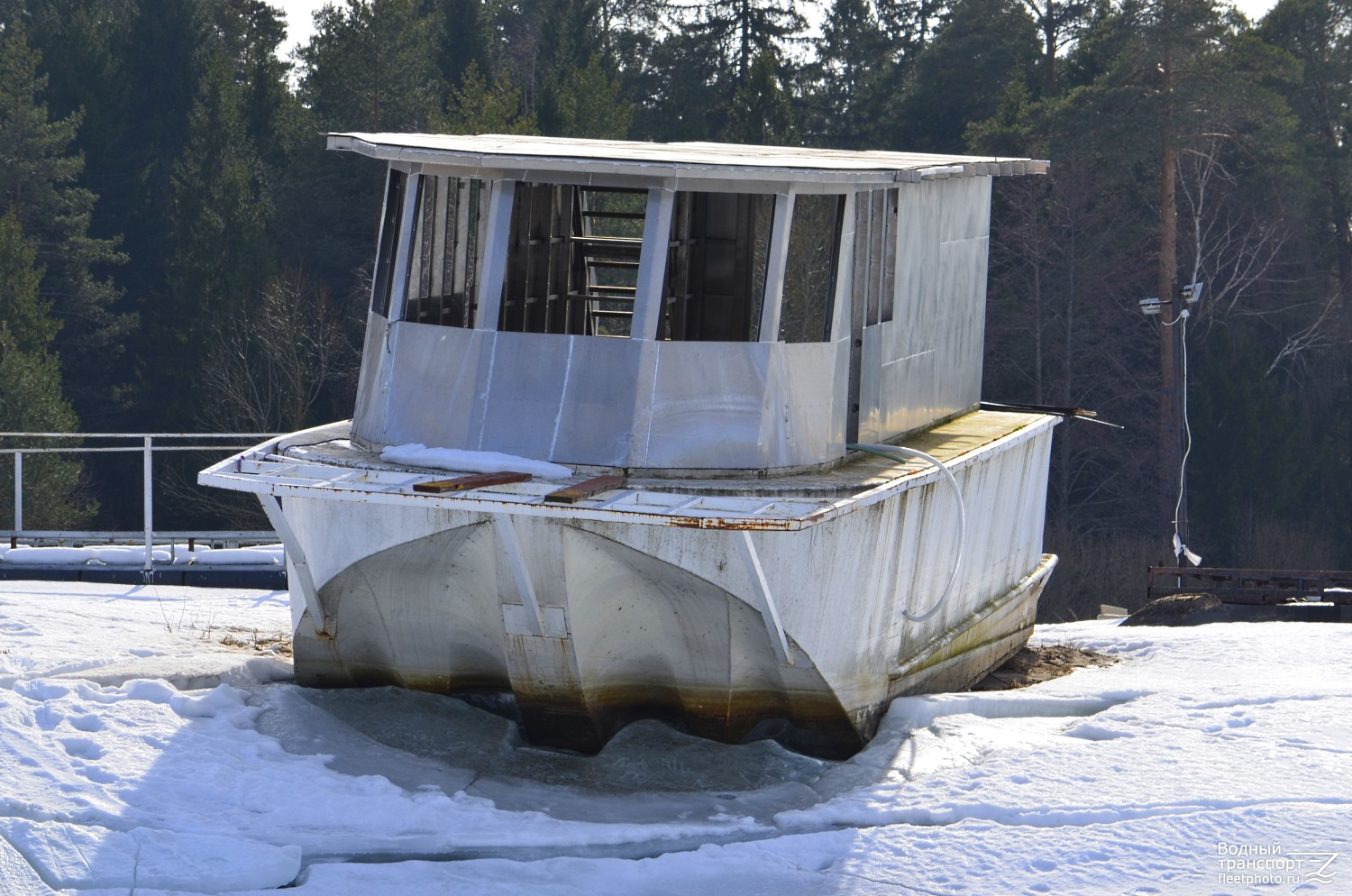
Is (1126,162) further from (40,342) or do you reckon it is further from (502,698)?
(502,698)

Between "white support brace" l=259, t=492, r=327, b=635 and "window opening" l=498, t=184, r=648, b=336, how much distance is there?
217 cm

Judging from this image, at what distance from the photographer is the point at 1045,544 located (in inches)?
1443

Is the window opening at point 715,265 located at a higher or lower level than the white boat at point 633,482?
higher

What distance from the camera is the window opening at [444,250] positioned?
378 inches

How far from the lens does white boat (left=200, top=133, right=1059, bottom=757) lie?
27.7 feet

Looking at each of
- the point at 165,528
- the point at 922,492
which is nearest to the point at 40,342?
the point at 165,528

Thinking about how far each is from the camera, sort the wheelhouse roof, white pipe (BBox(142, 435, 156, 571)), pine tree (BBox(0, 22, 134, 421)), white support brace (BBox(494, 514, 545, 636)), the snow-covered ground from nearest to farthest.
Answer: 1. the snow-covered ground
2. white support brace (BBox(494, 514, 545, 636))
3. the wheelhouse roof
4. white pipe (BBox(142, 435, 156, 571))
5. pine tree (BBox(0, 22, 134, 421))

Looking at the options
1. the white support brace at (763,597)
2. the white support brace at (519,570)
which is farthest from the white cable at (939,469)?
the white support brace at (519,570)

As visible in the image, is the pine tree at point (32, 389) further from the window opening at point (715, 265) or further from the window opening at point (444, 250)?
the window opening at point (444, 250)

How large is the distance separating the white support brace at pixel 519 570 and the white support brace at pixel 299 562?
1327 mm

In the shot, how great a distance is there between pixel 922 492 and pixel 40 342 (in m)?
29.7

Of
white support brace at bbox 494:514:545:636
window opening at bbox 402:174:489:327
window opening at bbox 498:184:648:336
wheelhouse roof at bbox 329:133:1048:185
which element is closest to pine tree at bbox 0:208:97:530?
window opening at bbox 498:184:648:336

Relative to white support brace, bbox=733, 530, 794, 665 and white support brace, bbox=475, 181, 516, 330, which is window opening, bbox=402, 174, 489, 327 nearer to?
white support brace, bbox=475, 181, 516, 330

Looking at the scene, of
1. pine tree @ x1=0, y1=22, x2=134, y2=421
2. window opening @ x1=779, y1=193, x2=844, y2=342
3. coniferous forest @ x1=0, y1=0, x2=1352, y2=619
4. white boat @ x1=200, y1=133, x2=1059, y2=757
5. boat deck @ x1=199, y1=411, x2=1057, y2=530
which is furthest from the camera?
pine tree @ x1=0, y1=22, x2=134, y2=421
